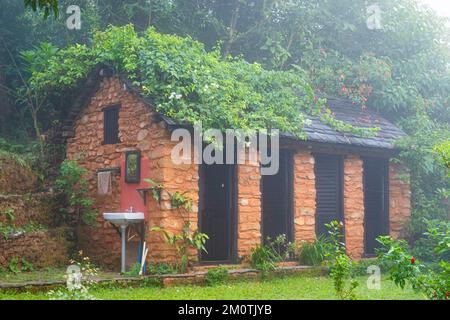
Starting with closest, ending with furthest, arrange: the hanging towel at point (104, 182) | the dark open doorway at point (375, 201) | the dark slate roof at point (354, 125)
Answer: the hanging towel at point (104, 182)
the dark slate roof at point (354, 125)
the dark open doorway at point (375, 201)

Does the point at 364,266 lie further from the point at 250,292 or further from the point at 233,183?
the point at 250,292

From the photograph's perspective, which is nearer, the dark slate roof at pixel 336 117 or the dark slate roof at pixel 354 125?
the dark slate roof at pixel 336 117

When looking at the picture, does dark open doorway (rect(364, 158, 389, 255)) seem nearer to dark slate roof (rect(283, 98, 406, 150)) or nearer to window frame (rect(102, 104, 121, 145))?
dark slate roof (rect(283, 98, 406, 150))

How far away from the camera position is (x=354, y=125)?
1500 cm

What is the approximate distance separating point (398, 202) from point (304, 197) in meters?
3.31

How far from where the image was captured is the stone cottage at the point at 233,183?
11.2 metres

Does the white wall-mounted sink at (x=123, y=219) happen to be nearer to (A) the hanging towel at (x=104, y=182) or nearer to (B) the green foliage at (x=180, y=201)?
(B) the green foliage at (x=180, y=201)

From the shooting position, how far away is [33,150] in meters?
14.9

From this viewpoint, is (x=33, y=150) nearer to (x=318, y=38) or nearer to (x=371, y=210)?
(x=371, y=210)

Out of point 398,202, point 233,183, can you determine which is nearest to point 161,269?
point 233,183

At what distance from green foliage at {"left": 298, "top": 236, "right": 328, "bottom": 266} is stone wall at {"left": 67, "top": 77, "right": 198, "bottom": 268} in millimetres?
2899

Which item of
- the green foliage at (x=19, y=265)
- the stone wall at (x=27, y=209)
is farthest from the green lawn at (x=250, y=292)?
the stone wall at (x=27, y=209)

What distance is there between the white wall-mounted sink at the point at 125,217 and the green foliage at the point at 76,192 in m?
1.76

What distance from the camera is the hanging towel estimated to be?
40.6 feet
